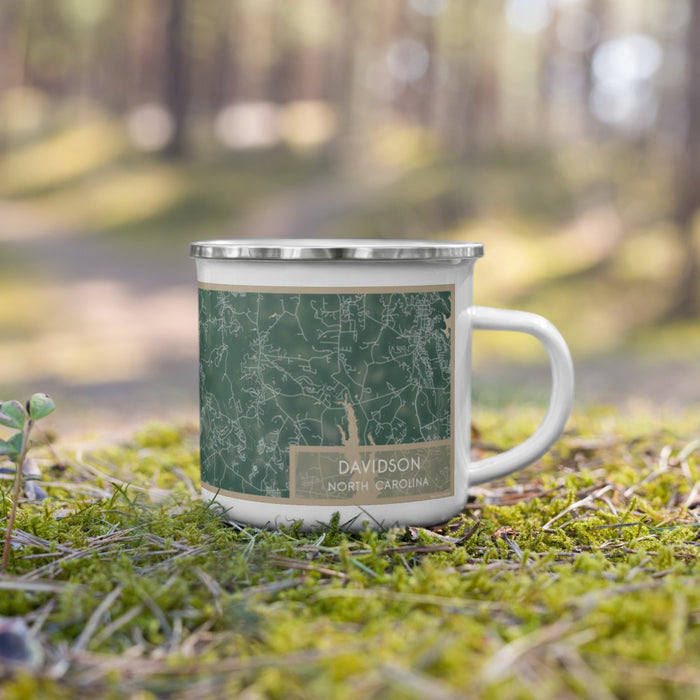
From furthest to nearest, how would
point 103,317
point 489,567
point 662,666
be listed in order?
point 103,317 < point 489,567 < point 662,666

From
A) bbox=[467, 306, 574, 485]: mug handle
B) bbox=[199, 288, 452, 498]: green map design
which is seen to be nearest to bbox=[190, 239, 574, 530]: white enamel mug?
bbox=[199, 288, 452, 498]: green map design

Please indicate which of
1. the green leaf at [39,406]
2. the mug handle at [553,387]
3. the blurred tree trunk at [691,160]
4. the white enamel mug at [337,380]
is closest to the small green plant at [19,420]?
the green leaf at [39,406]

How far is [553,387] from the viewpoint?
2072mm

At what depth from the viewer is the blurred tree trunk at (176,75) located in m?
19.1

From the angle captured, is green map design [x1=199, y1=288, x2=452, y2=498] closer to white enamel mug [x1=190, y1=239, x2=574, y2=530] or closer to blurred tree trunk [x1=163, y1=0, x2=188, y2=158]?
white enamel mug [x1=190, y1=239, x2=574, y2=530]

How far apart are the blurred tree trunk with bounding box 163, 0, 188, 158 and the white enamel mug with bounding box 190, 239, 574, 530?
18.9 metres

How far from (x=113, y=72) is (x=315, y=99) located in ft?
24.2

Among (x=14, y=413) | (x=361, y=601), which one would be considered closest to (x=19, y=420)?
(x=14, y=413)

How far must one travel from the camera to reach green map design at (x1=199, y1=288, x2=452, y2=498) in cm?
180

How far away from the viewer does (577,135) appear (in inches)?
1048

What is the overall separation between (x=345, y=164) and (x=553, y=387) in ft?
65.1

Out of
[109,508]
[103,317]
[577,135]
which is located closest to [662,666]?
[109,508]

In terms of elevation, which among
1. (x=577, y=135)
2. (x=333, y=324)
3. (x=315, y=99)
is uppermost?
(x=315, y=99)

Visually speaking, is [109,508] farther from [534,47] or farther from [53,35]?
[534,47]
